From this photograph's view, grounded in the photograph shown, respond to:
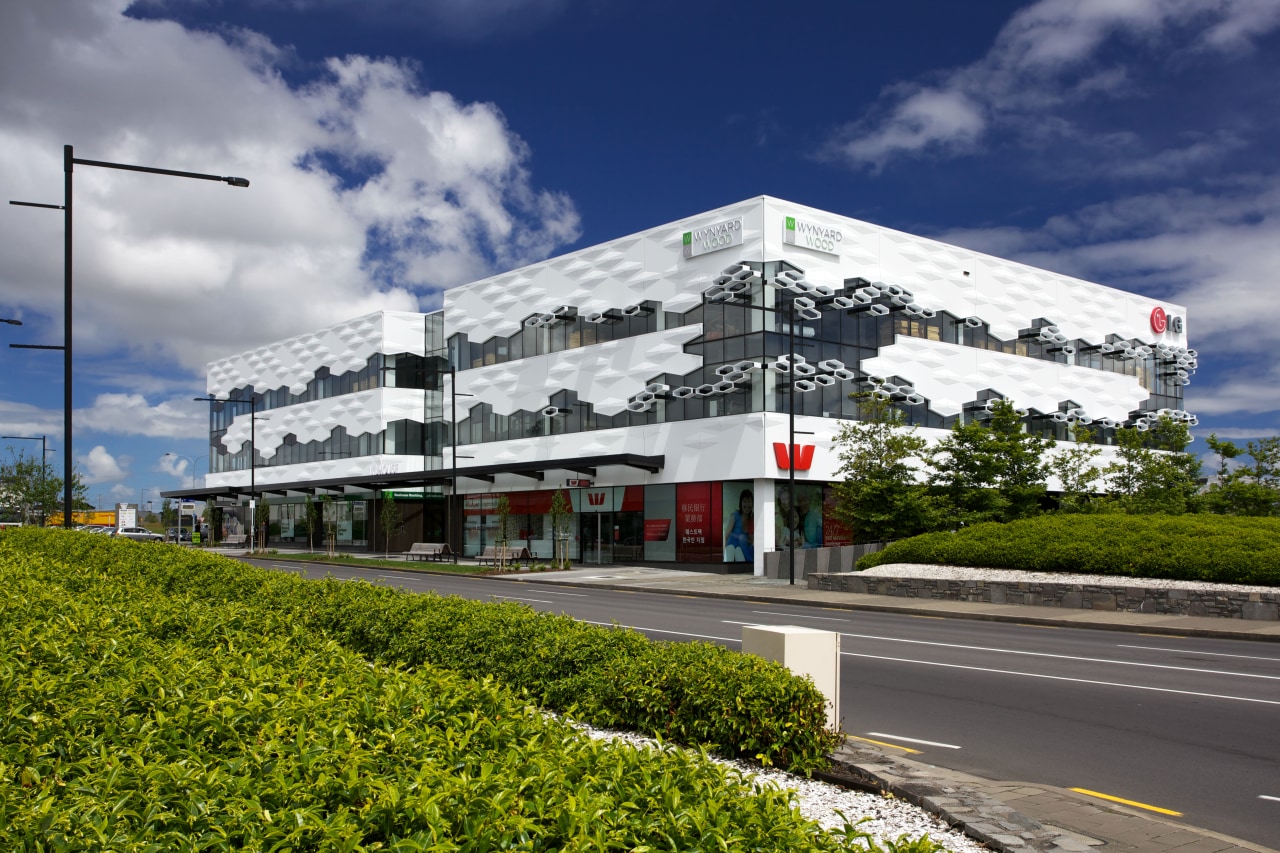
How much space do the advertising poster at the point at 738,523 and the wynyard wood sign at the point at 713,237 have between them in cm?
972

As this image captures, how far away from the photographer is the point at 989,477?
119 feet

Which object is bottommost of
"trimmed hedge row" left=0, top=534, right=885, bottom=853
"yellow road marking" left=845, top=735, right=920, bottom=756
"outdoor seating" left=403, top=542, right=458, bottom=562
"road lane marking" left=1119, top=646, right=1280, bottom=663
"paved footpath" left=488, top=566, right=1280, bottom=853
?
"outdoor seating" left=403, top=542, right=458, bottom=562

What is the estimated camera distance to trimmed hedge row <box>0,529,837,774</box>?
7434 mm

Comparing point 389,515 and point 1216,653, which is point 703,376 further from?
point 1216,653

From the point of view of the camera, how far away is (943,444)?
38250 mm

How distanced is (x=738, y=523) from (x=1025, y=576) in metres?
16.0

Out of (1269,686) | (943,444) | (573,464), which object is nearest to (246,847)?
(1269,686)

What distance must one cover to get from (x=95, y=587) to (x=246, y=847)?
8.19 meters

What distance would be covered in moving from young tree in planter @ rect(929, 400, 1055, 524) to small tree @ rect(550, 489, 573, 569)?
15.9 meters

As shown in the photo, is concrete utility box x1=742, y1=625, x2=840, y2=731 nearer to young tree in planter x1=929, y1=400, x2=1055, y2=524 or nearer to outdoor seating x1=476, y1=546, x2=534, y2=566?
young tree in planter x1=929, y1=400, x2=1055, y2=524

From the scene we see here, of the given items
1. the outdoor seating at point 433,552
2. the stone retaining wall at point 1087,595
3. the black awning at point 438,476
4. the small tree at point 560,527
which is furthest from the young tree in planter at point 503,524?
the stone retaining wall at point 1087,595

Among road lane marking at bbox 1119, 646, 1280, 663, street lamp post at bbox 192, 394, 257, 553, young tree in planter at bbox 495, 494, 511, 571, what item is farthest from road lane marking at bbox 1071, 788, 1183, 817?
street lamp post at bbox 192, 394, 257, 553

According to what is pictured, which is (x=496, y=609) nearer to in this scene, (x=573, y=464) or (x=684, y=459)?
(x=684, y=459)

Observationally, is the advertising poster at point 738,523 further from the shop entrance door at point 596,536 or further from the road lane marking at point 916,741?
the road lane marking at point 916,741
